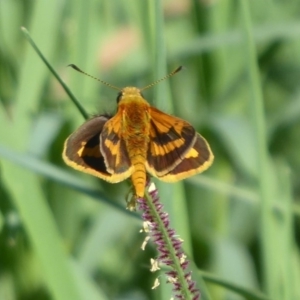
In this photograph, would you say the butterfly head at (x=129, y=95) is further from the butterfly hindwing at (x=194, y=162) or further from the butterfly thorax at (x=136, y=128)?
the butterfly hindwing at (x=194, y=162)

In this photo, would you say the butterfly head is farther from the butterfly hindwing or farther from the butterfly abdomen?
the butterfly hindwing

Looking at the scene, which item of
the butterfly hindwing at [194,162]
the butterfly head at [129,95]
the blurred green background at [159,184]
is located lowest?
the butterfly hindwing at [194,162]

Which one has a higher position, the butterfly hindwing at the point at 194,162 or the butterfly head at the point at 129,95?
the butterfly head at the point at 129,95

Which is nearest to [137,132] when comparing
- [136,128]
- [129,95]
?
[136,128]

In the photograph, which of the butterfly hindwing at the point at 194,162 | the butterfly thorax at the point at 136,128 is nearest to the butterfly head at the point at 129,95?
the butterfly thorax at the point at 136,128

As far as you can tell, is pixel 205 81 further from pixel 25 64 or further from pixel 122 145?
pixel 122 145

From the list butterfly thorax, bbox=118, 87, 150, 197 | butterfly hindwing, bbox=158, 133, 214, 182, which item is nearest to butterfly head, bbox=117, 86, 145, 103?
butterfly thorax, bbox=118, 87, 150, 197
